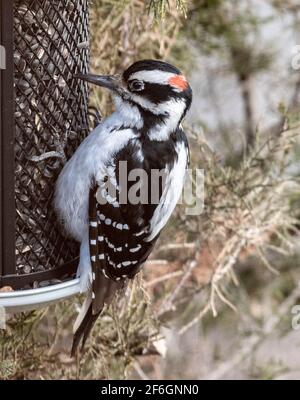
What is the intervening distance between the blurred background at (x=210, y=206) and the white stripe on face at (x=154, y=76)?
18 centimetres

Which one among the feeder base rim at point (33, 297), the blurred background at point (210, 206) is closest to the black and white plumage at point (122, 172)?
the feeder base rim at point (33, 297)

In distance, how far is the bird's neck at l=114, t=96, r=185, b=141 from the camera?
3.15 meters

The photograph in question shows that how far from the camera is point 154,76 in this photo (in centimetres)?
308

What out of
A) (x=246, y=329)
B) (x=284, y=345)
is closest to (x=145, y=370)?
(x=246, y=329)

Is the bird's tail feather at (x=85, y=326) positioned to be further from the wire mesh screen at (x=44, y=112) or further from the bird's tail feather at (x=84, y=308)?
the wire mesh screen at (x=44, y=112)

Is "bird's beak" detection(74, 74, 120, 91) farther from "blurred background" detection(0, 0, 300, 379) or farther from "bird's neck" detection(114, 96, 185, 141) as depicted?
"blurred background" detection(0, 0, 300, 379)

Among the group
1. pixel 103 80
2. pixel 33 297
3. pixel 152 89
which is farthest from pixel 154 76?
pixel 33 297

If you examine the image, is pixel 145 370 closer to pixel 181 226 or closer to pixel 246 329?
pixel 246 329

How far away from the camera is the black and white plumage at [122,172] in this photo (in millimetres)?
3070

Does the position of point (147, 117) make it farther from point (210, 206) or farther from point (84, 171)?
point (210, 206)

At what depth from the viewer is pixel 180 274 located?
4.21 metres

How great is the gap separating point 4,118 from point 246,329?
111 inches

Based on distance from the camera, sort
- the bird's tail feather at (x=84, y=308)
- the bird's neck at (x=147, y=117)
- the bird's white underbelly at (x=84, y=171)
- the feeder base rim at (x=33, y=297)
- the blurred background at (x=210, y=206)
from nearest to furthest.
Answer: the feeder base rim at (x=33, y=297), the bird's white underbelly at (x=84, y=171), the bird's neck at (x=147, y=117), the bird's tail feather at (x=84, y=308), the blurred background at (x=210, y=206)

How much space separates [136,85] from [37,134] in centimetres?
37
